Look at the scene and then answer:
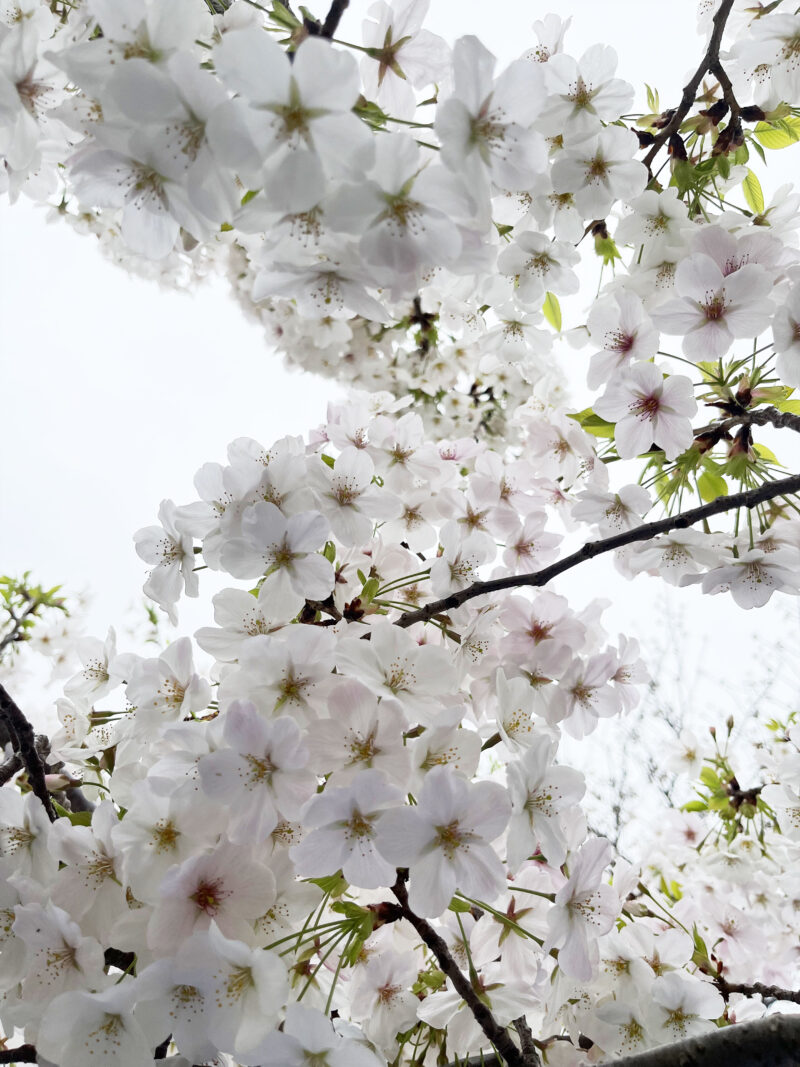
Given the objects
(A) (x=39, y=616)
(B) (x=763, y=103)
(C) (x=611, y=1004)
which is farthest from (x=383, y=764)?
(A) (x=39, y=616)

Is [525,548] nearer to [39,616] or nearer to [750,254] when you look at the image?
[750,254]

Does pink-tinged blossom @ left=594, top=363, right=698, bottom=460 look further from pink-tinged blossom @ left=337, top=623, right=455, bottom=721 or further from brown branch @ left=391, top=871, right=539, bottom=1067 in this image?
brown branch @ left=391, top=871, right=539, bottom=1067

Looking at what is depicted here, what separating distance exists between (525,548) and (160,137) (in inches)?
39.7

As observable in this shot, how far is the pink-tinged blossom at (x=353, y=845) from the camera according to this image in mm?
768

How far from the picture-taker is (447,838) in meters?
0.80

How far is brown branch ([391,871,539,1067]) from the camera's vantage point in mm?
959

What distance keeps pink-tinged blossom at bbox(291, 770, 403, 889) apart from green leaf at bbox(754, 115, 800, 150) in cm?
136

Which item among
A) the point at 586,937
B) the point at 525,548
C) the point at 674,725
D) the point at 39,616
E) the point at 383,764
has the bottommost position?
the point at 586,937

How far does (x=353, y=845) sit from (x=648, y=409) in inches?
34.0

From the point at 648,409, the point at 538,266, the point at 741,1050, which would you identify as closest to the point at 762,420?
the point at 648,409

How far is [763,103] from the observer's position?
4.10ft

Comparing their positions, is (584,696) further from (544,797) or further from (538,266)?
(538,266)

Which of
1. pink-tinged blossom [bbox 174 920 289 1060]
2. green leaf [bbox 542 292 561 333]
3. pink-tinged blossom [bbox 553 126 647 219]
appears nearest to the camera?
A: pink-tinged blossom [bbox 174 920 289 1060]

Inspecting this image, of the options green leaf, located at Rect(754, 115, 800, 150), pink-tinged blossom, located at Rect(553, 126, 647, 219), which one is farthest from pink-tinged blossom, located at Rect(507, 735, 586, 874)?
green leaf, located at Rect(754, 115, 800, 150)
